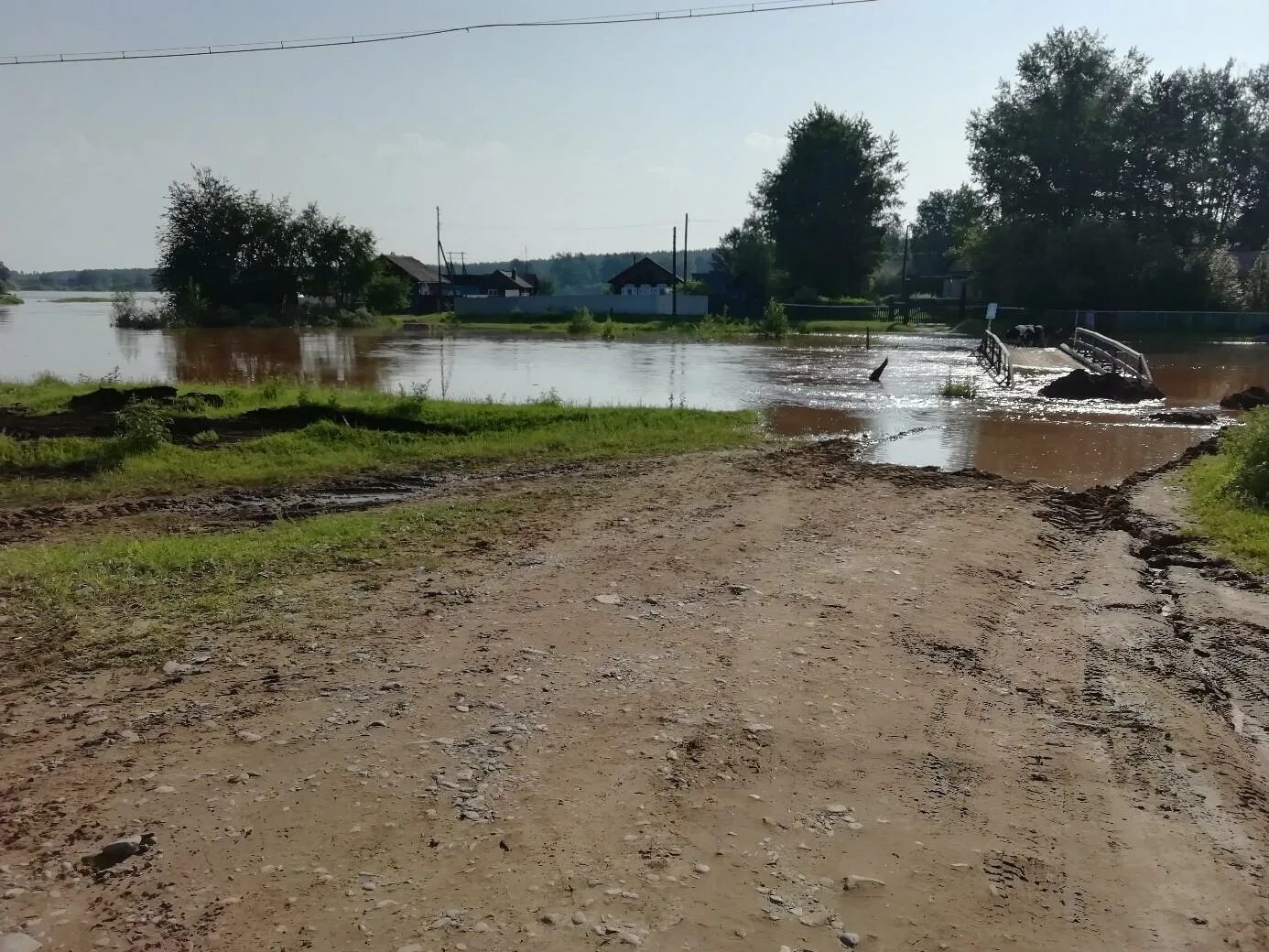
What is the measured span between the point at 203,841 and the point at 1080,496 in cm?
1013

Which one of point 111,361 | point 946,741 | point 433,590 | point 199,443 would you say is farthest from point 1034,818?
point 111,361

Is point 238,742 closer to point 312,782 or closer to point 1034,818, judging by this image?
point 312,782

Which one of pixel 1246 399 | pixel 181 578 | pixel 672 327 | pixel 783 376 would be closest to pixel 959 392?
pixel 1246 399

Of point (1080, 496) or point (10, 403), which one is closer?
point (1080, 496)

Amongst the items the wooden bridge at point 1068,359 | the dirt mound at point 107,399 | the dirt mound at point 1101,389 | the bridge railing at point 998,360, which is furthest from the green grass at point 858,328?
the dirt mound at point 107,399

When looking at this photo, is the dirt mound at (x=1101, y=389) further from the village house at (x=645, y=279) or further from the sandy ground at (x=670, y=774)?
the village house at (x=645, y=279)

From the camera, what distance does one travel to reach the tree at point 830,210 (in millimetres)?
72375

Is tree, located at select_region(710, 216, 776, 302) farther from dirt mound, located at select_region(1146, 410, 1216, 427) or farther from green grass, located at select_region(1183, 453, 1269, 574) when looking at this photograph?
green grass, located at select_region(1183, 453, 1269, 574)

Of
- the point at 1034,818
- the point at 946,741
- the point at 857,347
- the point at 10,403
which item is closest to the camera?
the point at 1034,818

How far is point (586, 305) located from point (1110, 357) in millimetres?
46766

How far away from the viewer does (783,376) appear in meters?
28.5

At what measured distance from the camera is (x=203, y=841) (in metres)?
3.79

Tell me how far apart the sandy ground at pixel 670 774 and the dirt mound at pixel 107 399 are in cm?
1107

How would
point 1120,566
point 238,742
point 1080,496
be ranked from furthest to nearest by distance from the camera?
point 1080,496, point 1120,566, point 238,742
